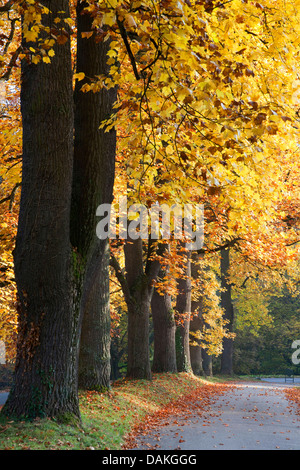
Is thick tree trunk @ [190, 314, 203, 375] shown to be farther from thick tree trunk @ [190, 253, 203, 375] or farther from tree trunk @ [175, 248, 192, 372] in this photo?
tree trunk @ [175, 248, 192, 372]

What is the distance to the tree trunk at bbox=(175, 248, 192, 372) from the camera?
2056 centimetres

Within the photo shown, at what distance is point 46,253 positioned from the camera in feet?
21.3

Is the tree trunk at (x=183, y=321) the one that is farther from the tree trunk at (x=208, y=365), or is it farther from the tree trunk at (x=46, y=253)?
the tree trunk at (x=46, y=253)

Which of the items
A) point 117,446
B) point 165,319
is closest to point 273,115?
point 117,446

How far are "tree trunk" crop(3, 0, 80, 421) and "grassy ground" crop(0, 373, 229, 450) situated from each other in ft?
0.99

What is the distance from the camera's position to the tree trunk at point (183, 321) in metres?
20.6

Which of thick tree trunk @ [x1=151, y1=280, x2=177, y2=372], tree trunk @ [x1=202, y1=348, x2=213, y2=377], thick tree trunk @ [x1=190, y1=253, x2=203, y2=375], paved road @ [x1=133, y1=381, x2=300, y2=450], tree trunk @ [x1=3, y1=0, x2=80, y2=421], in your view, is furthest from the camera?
tree trunk @ [x1=202, y1=348, x2=213, y2=377]

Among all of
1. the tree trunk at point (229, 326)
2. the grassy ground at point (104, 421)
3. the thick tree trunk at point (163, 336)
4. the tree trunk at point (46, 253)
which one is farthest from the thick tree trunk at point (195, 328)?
the tree trunk at point (46, 253)

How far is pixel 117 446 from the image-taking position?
7223 millimetres

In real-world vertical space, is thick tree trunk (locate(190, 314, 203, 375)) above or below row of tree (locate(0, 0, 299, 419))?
below

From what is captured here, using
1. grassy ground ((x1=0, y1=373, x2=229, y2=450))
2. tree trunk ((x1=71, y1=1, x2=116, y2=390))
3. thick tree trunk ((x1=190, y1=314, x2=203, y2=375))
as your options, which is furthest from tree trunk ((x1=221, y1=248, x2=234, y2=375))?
tree trunk ((x1=71, y1=1, x2=116, y2=390))

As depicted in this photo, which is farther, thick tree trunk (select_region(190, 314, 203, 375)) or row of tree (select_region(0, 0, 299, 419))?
thick tree trunk (select_region(190, 314, 203, 375))
